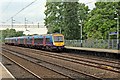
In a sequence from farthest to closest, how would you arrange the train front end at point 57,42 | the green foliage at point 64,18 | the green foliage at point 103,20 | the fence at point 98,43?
the green foliage at point 64,18 < the green foliage at point 103,20 < the fence at point 98,43 < the train front end at point 57,42

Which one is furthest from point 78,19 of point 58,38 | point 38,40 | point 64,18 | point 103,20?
point 58,38

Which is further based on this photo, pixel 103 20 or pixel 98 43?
pixel 103 20

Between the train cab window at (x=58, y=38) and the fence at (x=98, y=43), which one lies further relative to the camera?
the fence at (x=98, y=43)

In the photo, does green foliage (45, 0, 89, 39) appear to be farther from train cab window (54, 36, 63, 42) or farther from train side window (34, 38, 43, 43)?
train cab window (54, 36, 63, 42)

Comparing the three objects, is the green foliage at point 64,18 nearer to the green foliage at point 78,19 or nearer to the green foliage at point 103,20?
the green foliage at point 78,19

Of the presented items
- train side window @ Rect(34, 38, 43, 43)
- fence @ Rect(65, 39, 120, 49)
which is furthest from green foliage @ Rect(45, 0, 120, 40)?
train side window @ Rect(34, 38, 43, 43)

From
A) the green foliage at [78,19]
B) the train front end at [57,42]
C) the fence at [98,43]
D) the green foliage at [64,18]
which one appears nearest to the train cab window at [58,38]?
the train front end at [57,42]

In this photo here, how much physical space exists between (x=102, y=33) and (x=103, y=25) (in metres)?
1.72

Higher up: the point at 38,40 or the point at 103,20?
the point at 103,20

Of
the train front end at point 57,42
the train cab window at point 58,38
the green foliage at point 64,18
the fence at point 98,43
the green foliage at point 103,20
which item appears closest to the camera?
the train front end at point 57,42

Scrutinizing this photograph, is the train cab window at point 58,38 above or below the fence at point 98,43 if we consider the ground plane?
above

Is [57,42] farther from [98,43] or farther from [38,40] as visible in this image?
[98,43]

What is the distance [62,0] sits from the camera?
62.0 metres

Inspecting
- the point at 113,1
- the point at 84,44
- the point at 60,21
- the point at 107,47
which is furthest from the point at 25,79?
the point at 60,21
